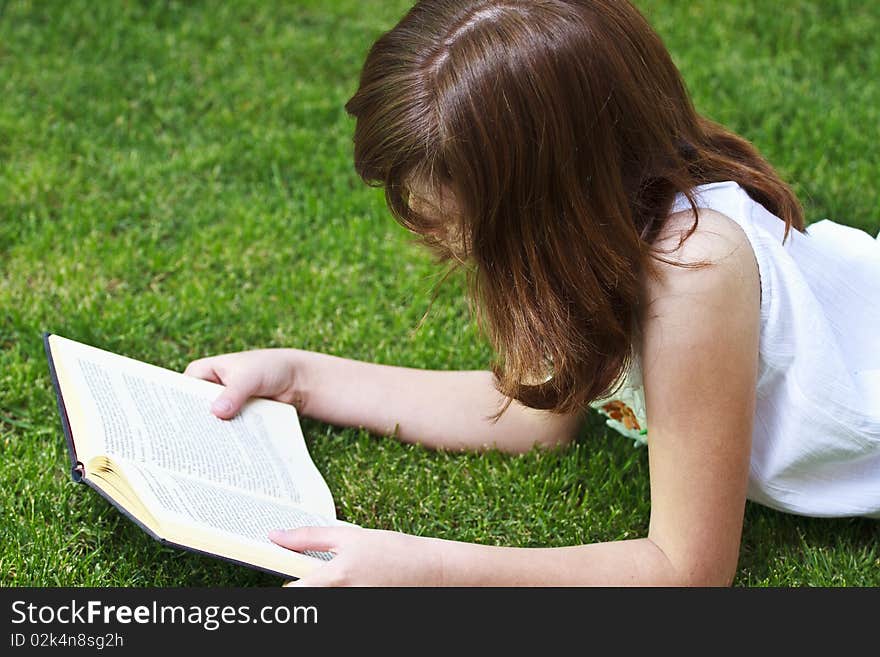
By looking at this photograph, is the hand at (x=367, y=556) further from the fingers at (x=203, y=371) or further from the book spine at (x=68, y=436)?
the fingers at (x=203, y=371)

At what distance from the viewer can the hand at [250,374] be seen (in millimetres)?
1964

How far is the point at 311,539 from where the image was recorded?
1.54 m

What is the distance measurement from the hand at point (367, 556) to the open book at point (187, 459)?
2 centimetres

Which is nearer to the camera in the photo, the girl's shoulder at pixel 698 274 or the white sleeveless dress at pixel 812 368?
the girl's shoulder at pixel 698 274

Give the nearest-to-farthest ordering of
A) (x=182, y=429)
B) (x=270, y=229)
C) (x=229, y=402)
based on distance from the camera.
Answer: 1. (x=182, y=429)
2. (x=229, y=402)
3. (x=270, y=229)

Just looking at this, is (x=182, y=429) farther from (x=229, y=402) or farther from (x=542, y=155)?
(x=542, y=155)

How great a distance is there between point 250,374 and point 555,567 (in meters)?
0.69

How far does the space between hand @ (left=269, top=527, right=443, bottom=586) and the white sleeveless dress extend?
401 millimetres

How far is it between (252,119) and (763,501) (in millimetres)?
1947

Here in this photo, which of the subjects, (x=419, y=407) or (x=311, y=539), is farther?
(x=419, y=407)

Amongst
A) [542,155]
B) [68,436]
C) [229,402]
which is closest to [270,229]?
[229,402]

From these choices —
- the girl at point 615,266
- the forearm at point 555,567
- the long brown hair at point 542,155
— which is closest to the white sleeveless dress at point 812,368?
the girl at point 615,266

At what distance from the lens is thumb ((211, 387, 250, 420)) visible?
1.91 metres

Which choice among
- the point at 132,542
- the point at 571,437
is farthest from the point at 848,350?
the point at 132,542
